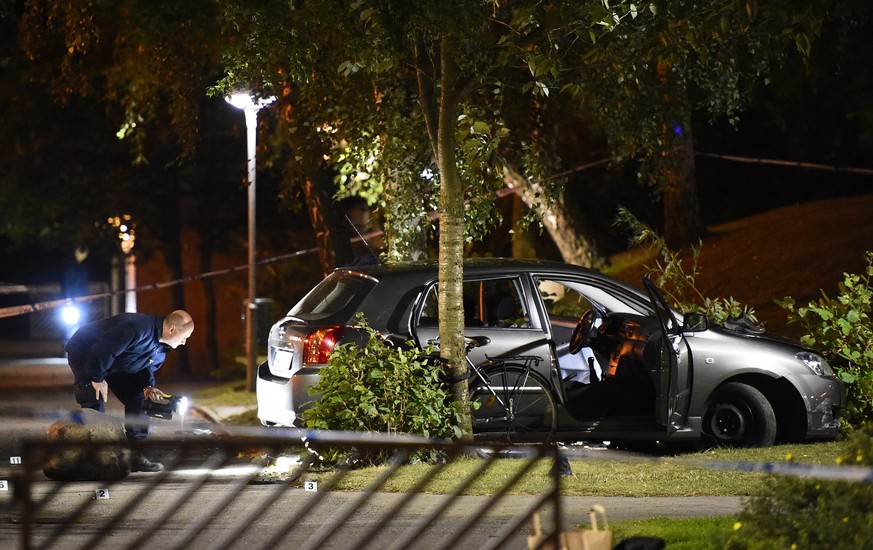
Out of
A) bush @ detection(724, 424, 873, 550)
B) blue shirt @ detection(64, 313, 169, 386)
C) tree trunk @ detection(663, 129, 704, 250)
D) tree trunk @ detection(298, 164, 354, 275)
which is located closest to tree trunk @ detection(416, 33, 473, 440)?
blue shirt @ detection(64, 313, 169, 386)

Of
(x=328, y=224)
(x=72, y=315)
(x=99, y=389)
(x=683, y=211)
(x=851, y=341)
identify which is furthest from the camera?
(x=72, y=315)

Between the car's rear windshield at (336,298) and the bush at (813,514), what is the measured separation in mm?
4900

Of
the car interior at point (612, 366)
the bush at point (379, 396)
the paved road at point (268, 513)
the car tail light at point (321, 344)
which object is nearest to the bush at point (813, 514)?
the paved road at point (268, 513)

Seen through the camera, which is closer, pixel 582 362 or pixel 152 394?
pixel 152 394

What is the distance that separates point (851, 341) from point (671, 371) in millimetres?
2592

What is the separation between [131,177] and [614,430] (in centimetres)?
1767

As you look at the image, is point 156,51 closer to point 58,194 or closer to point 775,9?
point 775,9

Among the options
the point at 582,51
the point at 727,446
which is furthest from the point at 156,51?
the point at 727,446

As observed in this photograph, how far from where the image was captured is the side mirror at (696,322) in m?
10.6

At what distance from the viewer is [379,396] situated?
1002cm

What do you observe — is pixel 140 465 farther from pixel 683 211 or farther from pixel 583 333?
pixel 683 211

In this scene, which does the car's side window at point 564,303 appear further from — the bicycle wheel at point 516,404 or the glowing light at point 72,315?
the glowing light at point 72,315

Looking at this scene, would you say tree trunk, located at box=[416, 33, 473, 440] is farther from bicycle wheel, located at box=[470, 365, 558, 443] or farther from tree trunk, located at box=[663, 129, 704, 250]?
tree trunk, located at box=[663, 129, 704, 250]

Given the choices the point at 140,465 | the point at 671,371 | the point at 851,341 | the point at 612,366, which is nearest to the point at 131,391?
the point at 140,465
